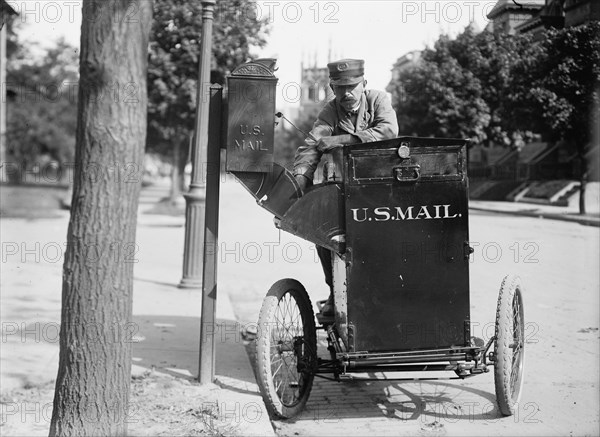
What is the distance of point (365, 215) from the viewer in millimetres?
4574

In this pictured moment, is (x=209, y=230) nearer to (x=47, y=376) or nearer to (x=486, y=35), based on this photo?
(x=47, y=376)

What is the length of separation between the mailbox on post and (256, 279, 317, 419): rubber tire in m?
0.82

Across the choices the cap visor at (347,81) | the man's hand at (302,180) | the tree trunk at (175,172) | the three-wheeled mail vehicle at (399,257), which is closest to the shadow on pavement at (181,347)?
the three-wheeled mail vehicle at (399,257)

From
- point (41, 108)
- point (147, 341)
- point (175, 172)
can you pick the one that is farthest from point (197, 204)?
point (41, 108)

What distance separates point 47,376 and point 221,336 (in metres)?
2.04

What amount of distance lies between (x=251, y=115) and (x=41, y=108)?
41.9 metres

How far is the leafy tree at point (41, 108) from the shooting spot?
41.2m

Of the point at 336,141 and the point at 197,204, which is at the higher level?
the point at 336,141

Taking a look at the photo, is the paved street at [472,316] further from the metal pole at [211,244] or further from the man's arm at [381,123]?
the man's arm at [381,123]

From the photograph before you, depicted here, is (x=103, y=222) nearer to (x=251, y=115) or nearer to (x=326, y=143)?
(x=251, y=115)

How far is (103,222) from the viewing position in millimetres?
3141

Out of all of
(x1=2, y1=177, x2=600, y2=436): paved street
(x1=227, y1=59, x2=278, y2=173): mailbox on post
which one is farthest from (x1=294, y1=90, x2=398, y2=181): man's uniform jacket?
(x1=2, y1=177, x2=600, y2=436): paved street

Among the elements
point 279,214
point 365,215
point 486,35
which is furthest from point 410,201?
point 486,35

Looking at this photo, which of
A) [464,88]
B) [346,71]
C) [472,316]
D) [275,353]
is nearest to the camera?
[275,353]
